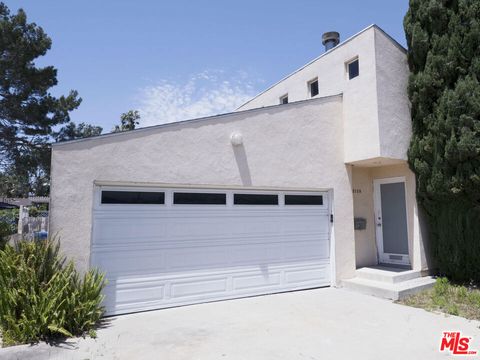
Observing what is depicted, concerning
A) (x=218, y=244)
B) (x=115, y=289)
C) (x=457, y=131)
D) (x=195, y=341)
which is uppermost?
(x=457, y=131)

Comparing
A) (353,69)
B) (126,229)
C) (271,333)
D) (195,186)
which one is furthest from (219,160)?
(353,69)

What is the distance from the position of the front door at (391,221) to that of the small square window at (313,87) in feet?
12.1

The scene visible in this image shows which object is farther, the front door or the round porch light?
the front door

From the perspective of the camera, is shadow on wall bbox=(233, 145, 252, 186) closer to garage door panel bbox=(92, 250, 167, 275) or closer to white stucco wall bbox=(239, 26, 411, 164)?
garage door panel bbox=(92, 250, 167, 275)

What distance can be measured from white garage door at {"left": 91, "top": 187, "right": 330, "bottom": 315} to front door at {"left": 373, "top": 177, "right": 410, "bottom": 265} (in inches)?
91.3

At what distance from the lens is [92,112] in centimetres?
1820

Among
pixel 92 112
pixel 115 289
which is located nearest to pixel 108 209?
pixel 115 289

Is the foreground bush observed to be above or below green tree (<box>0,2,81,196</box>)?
below

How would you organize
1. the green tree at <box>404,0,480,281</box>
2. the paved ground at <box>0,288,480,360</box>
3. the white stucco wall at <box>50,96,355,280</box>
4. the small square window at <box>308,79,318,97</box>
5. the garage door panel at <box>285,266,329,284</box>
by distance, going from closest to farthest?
1. the paved ground at <box>0,288,480,360</box>
2. the white stucco wall at <box>50,96,355,280</box>
3. the green tree at <box>404,0,480,281</box>
4. the garage door panel at <box>285,266,329,284</box>
5. the small square window at <box>308,79,318,97</box>

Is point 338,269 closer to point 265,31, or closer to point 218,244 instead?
point 218,244

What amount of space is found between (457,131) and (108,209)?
8.24 m

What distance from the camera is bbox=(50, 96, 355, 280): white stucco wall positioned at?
6156 mm

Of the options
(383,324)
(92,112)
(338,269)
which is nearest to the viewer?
(383,324)

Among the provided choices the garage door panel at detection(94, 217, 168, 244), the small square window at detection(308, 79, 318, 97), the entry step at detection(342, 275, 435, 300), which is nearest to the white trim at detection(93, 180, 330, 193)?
the garage door panel at detection(94, 217, 168, 244)
